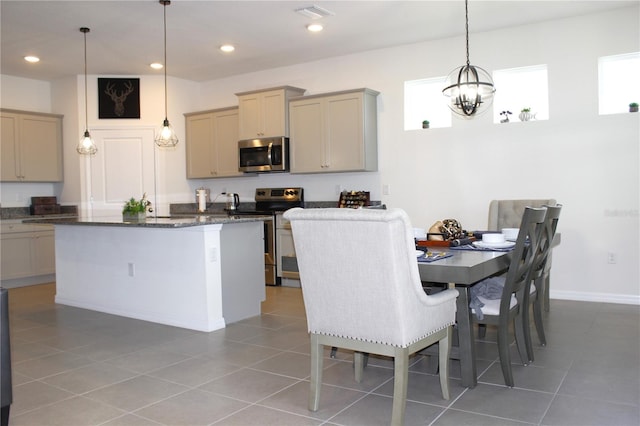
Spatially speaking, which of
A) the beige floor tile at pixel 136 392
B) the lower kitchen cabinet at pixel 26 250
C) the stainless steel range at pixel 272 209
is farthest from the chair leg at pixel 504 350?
the lower kitchen cabinet at pixel 26 250

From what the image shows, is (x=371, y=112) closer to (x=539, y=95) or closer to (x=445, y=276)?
(x=539, y=95)

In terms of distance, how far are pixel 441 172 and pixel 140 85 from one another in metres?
4.21

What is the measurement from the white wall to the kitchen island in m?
2.12

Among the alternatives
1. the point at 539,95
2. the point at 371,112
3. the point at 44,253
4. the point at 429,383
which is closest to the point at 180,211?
the point at 44,253

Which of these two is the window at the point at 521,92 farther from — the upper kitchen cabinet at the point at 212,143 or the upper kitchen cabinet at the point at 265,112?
the upper kitchen cabinet at the point at 212,143

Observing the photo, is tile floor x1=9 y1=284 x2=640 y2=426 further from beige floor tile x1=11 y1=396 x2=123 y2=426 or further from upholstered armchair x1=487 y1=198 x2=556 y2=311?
upholstered armchair x1=487 y1=198 x2=556 y2=311

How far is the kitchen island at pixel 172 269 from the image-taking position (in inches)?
162

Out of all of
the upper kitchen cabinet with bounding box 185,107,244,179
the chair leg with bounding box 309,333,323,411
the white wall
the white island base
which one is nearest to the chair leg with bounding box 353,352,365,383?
the chair leg with bounding box 309,333,323,411

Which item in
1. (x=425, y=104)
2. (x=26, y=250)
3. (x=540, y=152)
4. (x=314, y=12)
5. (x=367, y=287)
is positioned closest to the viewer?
(x=367, y=287)

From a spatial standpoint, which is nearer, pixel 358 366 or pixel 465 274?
pixel 465 274

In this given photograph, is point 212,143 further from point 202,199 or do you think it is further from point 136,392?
point 136,392

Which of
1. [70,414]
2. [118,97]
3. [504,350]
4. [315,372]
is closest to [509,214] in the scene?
[504,350]

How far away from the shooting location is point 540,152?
5.12m

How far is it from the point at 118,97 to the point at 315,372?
5.76 metres
